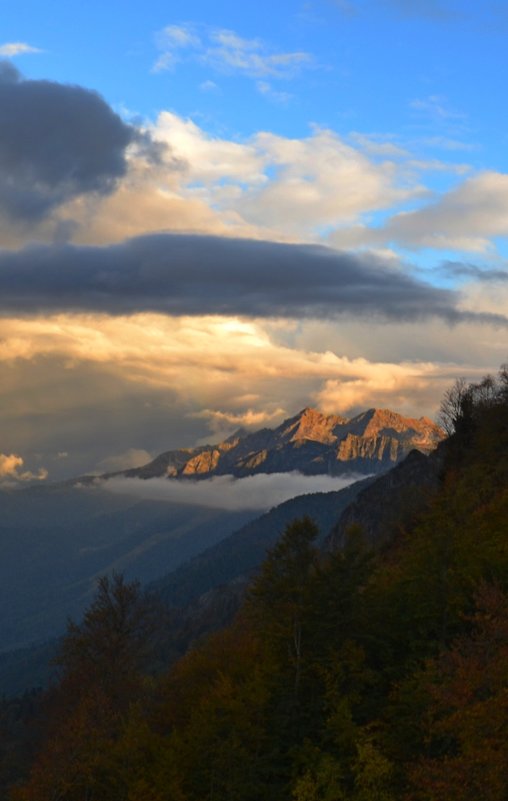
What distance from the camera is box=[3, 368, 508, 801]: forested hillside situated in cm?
5919

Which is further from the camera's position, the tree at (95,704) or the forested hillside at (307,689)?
the tree at (95,704)

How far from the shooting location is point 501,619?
52.8 m

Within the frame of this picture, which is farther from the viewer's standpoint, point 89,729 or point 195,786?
point 89,729

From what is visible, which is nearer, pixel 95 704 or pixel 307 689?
pixel 307 689

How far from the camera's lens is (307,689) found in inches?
2842

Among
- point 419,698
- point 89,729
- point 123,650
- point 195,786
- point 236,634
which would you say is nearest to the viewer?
point 419,698

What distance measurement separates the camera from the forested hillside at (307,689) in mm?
59188

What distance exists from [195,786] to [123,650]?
2323 cm

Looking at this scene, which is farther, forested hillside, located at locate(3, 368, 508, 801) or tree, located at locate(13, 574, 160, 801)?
tree, located at locate(13, 574, 160, 801)

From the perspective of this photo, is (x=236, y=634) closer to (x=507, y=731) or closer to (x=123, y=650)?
(x=123, y=650)

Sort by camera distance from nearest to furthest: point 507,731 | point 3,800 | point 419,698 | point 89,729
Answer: point 507,731 < point 419,698 < point 89,729 < point 3,800

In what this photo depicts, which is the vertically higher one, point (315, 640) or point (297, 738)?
point (315, 640)

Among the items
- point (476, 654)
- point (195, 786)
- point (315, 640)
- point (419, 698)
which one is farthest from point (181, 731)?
point (476, 654)

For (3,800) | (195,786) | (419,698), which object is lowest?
(3,800)
